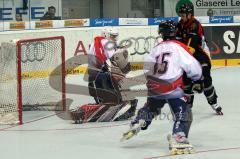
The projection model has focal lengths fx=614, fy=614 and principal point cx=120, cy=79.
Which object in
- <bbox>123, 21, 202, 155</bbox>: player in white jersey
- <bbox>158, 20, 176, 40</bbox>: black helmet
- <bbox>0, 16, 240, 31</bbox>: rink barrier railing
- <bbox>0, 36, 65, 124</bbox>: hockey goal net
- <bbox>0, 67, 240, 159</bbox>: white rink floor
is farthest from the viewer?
<bbox>0, 16, 240, 31</bbox>: rink barrier railing

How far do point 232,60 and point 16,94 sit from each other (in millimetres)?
7108

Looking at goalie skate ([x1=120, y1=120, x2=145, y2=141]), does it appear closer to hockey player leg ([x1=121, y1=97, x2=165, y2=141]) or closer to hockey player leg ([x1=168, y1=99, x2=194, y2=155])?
hockey player leg ([x1=121, y1=97, x2=165, y2=141])

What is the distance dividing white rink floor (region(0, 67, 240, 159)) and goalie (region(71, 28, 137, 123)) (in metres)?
0.14

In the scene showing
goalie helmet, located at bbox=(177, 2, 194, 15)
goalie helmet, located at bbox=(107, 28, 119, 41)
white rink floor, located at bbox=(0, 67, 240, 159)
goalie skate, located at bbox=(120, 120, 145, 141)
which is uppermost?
goalie helmet, located at bbox=(177, 2, 194, 15)

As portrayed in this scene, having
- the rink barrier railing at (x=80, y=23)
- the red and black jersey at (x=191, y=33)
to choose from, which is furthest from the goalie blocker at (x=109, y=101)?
the rink barrier railing at (x=80, y=23)

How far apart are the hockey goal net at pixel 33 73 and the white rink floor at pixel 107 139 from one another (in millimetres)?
277

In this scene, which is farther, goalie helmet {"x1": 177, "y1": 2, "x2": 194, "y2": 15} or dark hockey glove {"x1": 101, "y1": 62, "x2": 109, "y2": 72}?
dark hockey glove {"x1": 101, "y1": 62, "x2": 109, "y2": 72}

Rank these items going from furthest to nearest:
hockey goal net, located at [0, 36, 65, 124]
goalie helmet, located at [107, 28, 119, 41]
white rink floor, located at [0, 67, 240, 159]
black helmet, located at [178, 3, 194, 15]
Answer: hockey goal net, located at [0, 36, 65, 124]
goalie helmet, located at [107, 28, 119, 41]
black helmet, located at [178, 3, 194, 15]
white rink floor, located at [0, 67, 240, 159]

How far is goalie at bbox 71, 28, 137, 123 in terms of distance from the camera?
23.1 feet

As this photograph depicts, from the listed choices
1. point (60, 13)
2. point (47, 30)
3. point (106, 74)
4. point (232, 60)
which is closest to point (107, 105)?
point (106, 74)

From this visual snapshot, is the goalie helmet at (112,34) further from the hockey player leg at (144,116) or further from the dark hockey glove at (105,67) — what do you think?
the hockey player leg at (144,116)

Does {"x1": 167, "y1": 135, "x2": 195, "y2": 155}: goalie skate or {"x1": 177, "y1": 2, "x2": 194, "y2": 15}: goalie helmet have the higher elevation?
{"x1": 177, "y1": 2, "x2": 194, "y2": 15}: goalie helmet

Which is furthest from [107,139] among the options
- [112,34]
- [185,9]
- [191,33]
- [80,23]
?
[80,23]

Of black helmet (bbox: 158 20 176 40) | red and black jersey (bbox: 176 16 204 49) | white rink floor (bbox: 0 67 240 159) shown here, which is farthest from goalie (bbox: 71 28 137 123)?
black helmet (bbox: 158 20 176 40)
